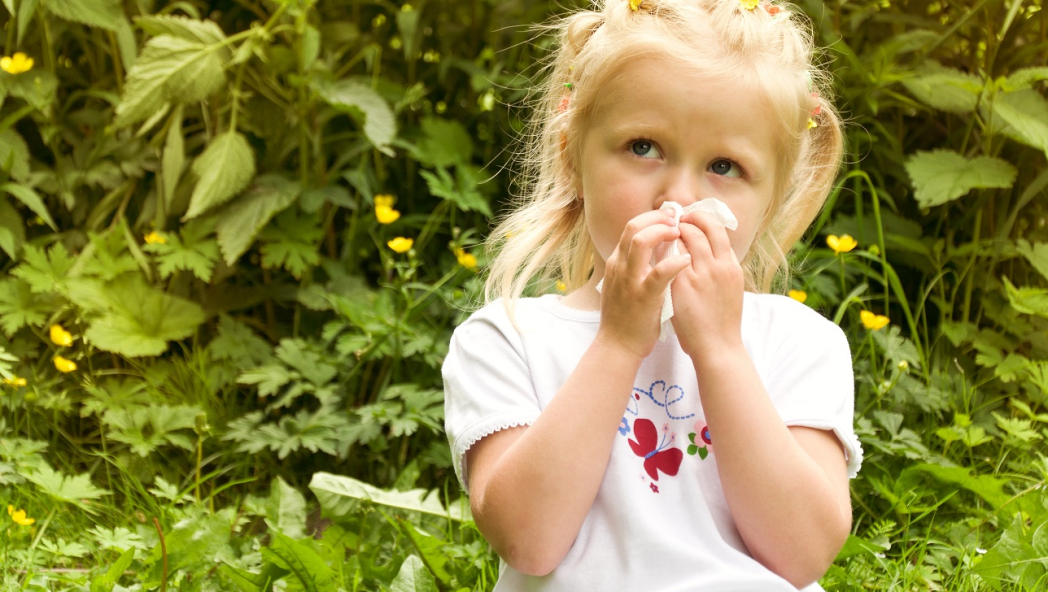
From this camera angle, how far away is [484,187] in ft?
8.47

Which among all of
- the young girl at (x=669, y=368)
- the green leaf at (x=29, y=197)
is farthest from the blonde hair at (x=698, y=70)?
the green leaf at (x=29, y=197)

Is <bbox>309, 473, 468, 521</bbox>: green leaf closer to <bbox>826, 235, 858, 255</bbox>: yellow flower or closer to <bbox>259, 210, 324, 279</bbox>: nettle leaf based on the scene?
<bbox>259, 210, 324, 279</bbox>: nettle leaf

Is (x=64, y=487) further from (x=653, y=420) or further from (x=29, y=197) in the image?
(x=653, y=420)

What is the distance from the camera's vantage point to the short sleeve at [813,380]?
120 centimetres

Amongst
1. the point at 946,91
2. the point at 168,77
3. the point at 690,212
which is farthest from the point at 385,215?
the point at 946,91

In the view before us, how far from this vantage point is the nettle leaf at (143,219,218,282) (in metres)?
2.23

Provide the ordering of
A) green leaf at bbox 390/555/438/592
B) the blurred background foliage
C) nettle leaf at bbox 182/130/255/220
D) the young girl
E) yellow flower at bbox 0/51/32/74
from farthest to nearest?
yellow flower at bbox 0/51/32/74
nettle leaf at bbox 182/130/255/220
the blurred background foliage
green leaf at bbox 390/555/438/592
the young girl

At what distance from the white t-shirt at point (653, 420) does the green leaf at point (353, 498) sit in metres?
0.54

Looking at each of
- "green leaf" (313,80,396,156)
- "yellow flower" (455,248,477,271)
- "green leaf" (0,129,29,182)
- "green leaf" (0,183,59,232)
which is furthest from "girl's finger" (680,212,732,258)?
"green leaf" (0,129,29,182)

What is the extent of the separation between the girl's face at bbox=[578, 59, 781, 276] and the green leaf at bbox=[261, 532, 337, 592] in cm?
70

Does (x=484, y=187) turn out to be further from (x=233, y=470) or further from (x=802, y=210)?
(x=802, y=210)

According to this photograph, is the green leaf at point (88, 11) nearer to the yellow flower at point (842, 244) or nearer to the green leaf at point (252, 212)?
the green leaf at point (252, 212)

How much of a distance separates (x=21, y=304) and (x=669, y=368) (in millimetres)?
1741

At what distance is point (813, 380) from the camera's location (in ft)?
4.02
